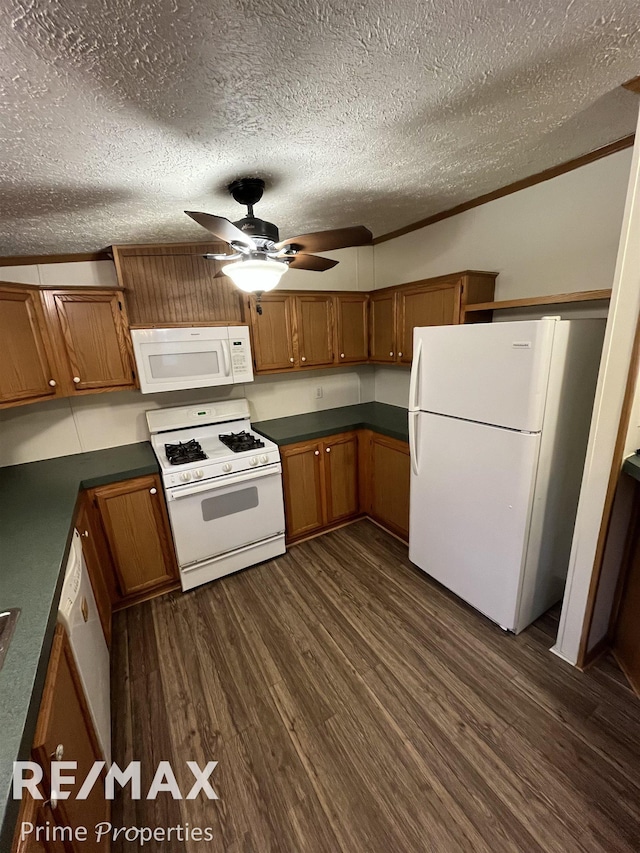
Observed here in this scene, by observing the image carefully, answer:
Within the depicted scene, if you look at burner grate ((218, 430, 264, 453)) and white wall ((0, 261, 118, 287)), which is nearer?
white wall ((0, 261, 118, 287))

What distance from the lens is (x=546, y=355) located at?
60.7 inches

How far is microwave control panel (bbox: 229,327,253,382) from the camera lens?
2521 millimetres

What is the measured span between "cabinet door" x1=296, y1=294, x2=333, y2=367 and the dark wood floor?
1.81 metres

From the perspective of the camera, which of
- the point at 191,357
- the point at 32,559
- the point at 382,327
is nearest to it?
the point at 32,559

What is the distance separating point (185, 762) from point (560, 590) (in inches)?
84.2

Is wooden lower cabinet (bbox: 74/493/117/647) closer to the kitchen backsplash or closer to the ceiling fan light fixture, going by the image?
the kitchen backsplash

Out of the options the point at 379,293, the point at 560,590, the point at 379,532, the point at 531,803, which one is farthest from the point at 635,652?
the point at 379,293

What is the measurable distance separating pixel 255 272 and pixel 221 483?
1.34 metres

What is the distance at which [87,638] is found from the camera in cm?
143

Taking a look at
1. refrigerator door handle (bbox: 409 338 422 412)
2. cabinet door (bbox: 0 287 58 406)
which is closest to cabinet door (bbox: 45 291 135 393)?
cabinet door (bbox: 0 287 58 406)

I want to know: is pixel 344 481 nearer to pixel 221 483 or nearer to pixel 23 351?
pixel 221 483

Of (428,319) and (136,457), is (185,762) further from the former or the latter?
(428,319)

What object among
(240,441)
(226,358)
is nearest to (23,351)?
(226,358)

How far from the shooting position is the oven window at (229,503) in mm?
2307
